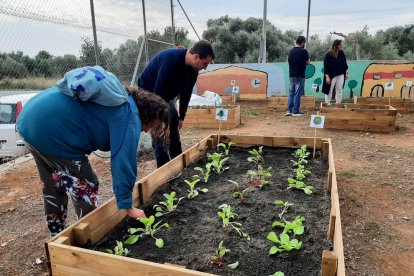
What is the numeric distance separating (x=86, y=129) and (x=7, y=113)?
4095 millimetres

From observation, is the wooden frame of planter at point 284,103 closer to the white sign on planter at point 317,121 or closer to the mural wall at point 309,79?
the mural wall at point 309,79

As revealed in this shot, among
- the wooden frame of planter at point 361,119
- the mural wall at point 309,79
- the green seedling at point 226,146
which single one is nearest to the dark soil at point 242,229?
the green seedling at point 226,146

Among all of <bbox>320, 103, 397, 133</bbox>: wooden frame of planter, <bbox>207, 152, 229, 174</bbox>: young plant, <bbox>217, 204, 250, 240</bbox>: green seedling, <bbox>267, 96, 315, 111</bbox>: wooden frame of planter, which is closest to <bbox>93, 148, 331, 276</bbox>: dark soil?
<bbox>217, 204, 250, 240</bbox>: green seedling

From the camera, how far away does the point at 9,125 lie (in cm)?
495

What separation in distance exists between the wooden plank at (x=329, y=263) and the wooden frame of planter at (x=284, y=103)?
318 inches

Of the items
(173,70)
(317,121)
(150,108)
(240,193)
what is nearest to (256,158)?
(317,121)

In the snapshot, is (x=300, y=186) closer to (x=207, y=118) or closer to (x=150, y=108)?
(x=150, y=108)

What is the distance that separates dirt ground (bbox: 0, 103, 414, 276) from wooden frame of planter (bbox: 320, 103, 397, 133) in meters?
0.28

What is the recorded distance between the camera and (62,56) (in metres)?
4.70

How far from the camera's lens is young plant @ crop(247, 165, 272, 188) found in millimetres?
2914

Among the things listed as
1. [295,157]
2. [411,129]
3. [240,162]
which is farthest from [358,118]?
[240,162]

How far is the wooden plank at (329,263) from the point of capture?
1.46 meters

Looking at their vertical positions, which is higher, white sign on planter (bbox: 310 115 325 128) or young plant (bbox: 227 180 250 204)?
white sign on planter (bbox: 310 115 325 128)

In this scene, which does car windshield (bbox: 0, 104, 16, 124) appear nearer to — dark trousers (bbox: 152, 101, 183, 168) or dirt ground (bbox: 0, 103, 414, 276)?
dirt ground (bbox: 0, 103, 414, 276)
